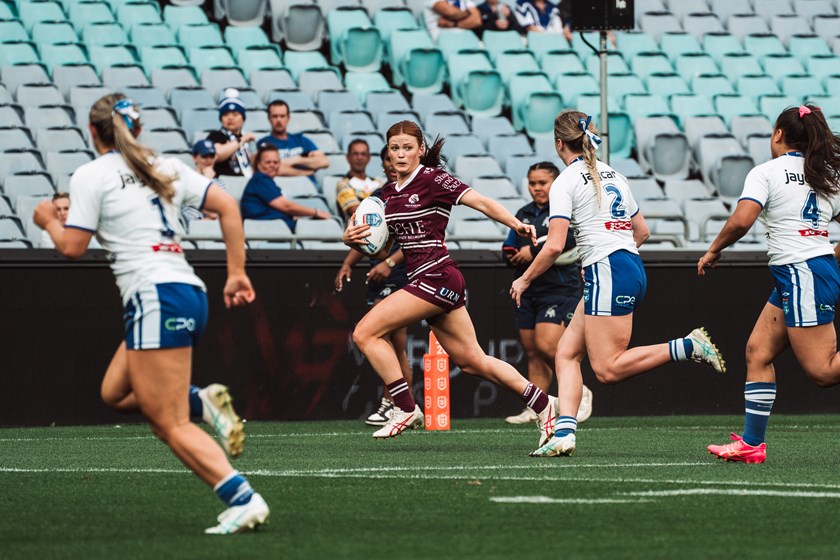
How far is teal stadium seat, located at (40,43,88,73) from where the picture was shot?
17438 mm

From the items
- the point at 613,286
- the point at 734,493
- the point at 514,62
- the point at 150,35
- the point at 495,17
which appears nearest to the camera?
the point at 734,493

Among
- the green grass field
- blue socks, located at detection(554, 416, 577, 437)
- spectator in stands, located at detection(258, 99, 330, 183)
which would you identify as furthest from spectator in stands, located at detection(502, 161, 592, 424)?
blue socks, located at detection(554, 416, 577, 437)

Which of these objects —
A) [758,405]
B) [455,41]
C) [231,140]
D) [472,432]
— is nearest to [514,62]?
[455,41]

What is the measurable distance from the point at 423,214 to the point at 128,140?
13.5ft

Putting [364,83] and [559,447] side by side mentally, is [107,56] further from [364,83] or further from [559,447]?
[559,447]

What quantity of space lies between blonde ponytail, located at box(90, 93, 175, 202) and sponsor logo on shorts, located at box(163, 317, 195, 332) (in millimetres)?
501

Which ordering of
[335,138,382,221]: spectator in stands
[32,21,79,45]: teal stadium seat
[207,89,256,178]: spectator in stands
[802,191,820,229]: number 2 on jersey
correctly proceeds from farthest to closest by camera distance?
[32,21,79,45]: teal stadium seat → [207,89,256,178]: spectator in stands → [335,138,382,221]: spectator in stands → [802,191,820,229]: number 2 on jersey

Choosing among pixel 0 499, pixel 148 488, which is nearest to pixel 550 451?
pixel 148 488

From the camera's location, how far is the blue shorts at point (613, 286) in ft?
30.5

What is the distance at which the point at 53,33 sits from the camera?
1795 cm

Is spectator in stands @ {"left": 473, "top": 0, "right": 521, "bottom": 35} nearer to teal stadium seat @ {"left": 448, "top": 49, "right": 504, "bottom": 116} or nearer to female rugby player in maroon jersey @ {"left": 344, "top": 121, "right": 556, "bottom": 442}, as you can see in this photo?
teal stadium seat @ {"left": 448, "top": 49, "right": 504, "bottom": 116}

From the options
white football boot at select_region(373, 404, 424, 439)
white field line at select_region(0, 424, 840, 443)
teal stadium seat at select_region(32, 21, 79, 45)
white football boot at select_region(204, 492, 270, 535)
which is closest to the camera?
white football boot at select_region(204, 492, 270, 535)

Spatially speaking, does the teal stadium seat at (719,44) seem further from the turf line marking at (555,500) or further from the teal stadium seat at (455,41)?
the turf line marking at (555,500)

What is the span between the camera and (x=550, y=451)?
9359mm
